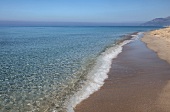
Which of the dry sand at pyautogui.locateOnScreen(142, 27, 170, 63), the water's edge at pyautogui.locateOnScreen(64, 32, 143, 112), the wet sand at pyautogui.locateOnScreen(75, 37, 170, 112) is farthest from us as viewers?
the dry sand at pyautogui.locateOnScreen(142, 27, 170, 63)

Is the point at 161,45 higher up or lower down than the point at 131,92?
higher up

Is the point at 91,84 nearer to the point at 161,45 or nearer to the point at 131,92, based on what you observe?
the point at 131,92

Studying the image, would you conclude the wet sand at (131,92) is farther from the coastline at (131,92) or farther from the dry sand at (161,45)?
the dry sand at (161,45)

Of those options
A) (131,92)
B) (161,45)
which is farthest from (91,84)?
(161,45)

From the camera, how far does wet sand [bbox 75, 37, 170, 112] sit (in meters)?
10.6

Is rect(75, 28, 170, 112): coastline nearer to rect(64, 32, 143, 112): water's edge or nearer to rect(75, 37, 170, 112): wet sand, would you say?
rect(75, 37, 170, 112): wet sand

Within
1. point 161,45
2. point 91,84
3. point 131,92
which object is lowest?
point 91,84

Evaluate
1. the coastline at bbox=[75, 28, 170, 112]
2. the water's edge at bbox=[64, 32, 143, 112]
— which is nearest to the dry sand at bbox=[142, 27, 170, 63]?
the coastline at bbox=[75, 28, 170, 112]

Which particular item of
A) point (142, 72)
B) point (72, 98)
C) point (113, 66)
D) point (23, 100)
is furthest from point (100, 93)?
point (113, 66)

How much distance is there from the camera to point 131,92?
12.7 meters

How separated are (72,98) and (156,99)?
14.0 feet

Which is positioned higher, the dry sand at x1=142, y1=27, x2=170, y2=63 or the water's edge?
the dry sand at x1=142, y1=27, x2=170, y2=63

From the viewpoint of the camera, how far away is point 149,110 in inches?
401

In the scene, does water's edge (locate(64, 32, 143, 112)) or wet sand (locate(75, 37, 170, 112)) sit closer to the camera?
wet sand (locate(75, 37, 170, 112))
